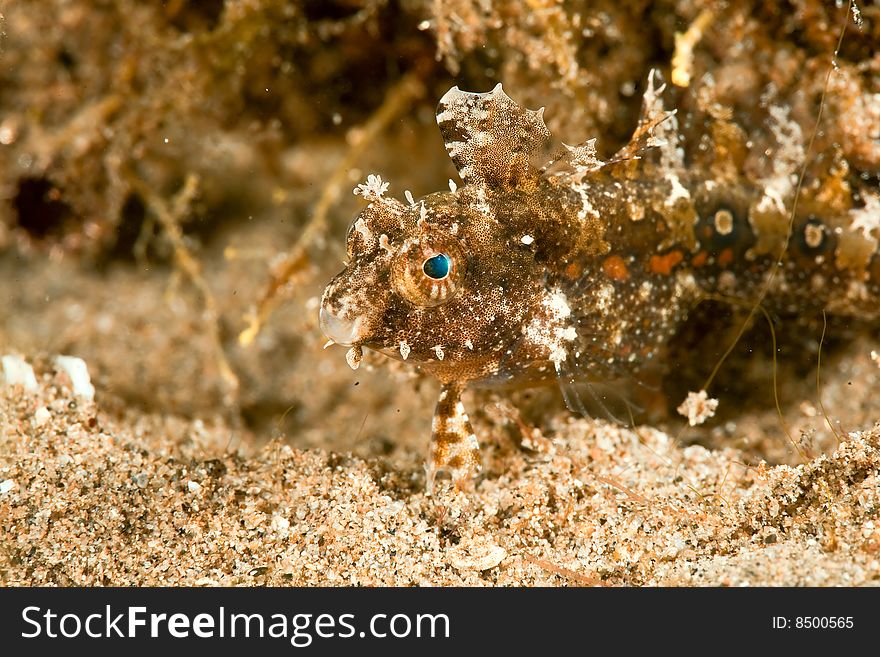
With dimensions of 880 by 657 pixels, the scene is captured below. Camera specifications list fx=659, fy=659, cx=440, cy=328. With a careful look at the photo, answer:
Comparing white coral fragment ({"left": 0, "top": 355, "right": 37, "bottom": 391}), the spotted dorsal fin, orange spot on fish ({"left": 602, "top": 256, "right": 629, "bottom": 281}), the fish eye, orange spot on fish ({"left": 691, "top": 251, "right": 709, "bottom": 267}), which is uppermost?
the spotted dorsal fin

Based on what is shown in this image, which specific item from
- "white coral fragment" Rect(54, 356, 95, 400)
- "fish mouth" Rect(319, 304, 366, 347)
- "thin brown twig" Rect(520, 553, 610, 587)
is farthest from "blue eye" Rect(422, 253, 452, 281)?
"white coral fragment" Rect(54, 356, 95, 400)

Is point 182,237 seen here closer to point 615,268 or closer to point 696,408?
point 615,268

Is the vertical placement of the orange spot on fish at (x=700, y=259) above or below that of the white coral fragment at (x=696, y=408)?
above

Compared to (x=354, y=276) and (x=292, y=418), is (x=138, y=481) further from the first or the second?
(x=292, y=418)

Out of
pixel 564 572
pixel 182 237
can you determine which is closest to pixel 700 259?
pixel 564 572

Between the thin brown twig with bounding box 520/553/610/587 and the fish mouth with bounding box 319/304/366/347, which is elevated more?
the fish mouth with bounding box 319/304/366/347

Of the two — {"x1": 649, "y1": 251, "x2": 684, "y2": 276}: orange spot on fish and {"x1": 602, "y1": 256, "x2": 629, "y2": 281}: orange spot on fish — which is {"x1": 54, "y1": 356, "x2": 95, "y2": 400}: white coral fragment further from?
{"x1": 649, "y1": 251, "x2": 684, "y2": 276}: orange spot on fish

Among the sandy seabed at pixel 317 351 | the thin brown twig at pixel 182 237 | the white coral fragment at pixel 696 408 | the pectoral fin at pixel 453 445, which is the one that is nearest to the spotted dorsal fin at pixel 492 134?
the pectoral fin at pixel 453 445

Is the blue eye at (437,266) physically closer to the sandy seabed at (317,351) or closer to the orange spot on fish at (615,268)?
the orange spot on fish at (615,268)
